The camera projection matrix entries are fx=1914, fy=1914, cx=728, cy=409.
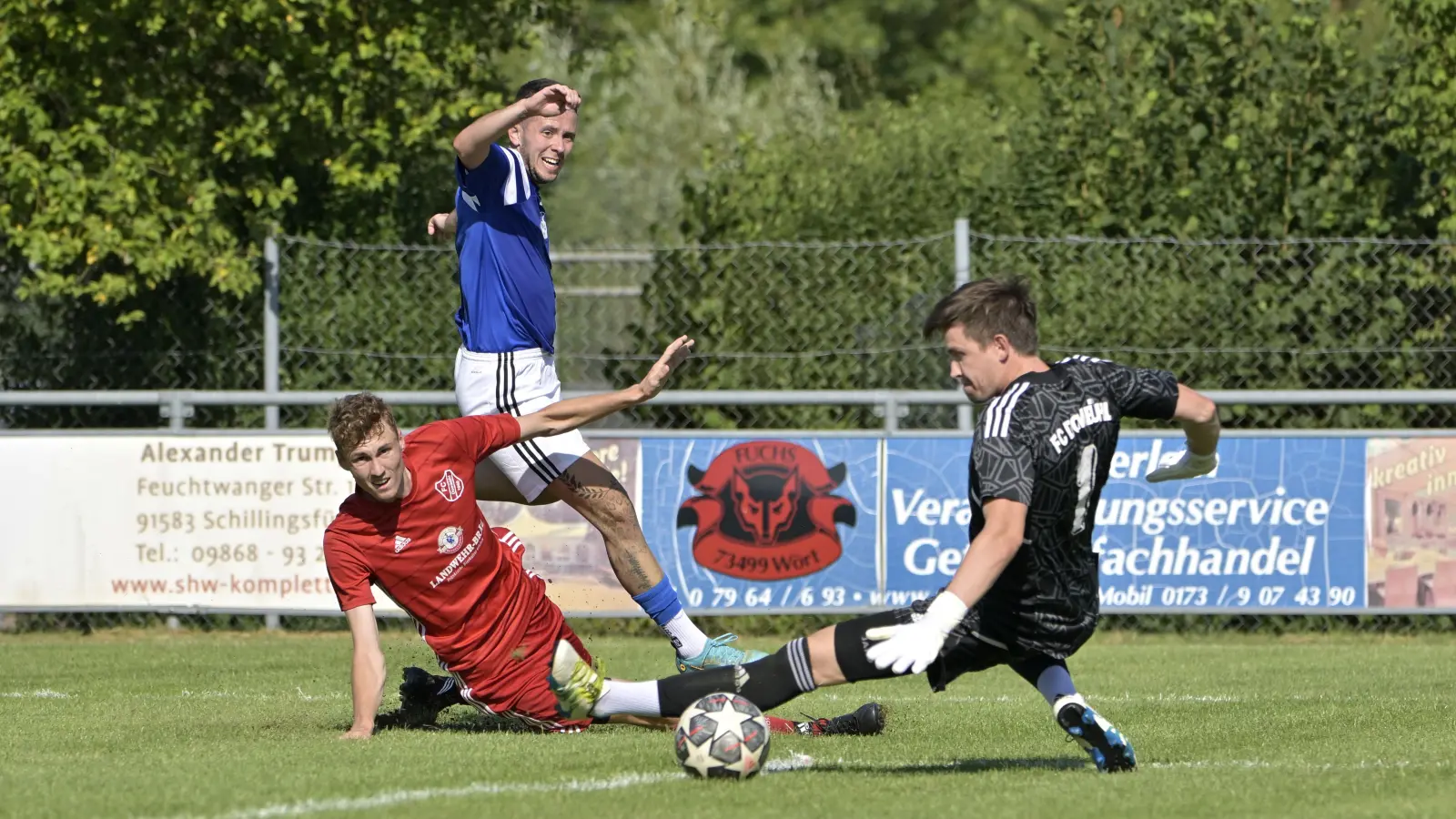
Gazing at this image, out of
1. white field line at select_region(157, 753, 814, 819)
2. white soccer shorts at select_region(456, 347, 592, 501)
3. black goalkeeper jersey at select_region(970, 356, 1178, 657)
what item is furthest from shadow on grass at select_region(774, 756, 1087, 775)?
white soccer shorts at select_region(456, 347, 592, 501)

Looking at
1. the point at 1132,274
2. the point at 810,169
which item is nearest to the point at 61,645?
the point at 810,169

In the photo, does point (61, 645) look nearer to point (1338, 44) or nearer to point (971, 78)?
point (1338, 44)

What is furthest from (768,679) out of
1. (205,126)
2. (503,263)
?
(205,126)

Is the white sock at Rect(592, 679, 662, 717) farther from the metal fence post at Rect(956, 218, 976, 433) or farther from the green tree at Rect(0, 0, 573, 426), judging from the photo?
the green tree at Rect(0, 0, 573, 426)

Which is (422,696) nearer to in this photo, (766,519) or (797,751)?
(797,751)

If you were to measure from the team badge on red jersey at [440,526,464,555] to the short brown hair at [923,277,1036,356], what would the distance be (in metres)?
2.06

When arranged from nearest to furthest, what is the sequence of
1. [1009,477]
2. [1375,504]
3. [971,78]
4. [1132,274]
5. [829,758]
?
[1009,477], [829,758], [1375,504], [1132,274], [971,78]

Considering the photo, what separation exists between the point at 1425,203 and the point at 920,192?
340 centimetres

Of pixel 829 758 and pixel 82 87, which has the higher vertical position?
pixel 82 87

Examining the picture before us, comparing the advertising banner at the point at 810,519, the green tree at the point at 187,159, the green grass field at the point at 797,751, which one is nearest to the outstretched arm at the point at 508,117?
the green grass field at the point at 797,751

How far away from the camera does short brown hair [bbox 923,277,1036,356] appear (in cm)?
584

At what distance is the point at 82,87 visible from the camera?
1261 cm

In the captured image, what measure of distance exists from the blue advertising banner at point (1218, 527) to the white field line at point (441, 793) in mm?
5242

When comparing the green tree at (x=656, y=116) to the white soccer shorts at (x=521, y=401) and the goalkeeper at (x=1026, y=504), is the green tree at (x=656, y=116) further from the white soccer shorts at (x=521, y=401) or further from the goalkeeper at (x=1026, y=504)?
the goalkeeper at (x=1026, y=504)
